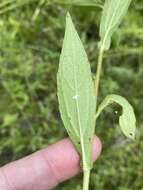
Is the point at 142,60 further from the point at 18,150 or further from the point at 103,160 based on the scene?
the point at 18,150

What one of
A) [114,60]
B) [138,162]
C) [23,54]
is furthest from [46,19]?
[138,162]

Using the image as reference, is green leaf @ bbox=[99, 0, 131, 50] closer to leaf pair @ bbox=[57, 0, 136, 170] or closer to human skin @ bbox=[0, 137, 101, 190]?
leaf pair @ bbox=[57, 0, 136, 170]

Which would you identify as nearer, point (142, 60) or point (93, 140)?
point (93, 140)

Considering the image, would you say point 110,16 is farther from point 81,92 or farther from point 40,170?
point 40,170

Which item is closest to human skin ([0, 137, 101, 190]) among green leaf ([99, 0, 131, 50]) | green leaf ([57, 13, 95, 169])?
green leaf ([57, 13, 95, 169])

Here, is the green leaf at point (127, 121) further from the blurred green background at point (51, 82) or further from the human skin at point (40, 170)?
the blurred green background at point (51, 82)

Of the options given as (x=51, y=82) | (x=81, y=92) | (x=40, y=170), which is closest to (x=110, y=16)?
(x=81, y=92)
